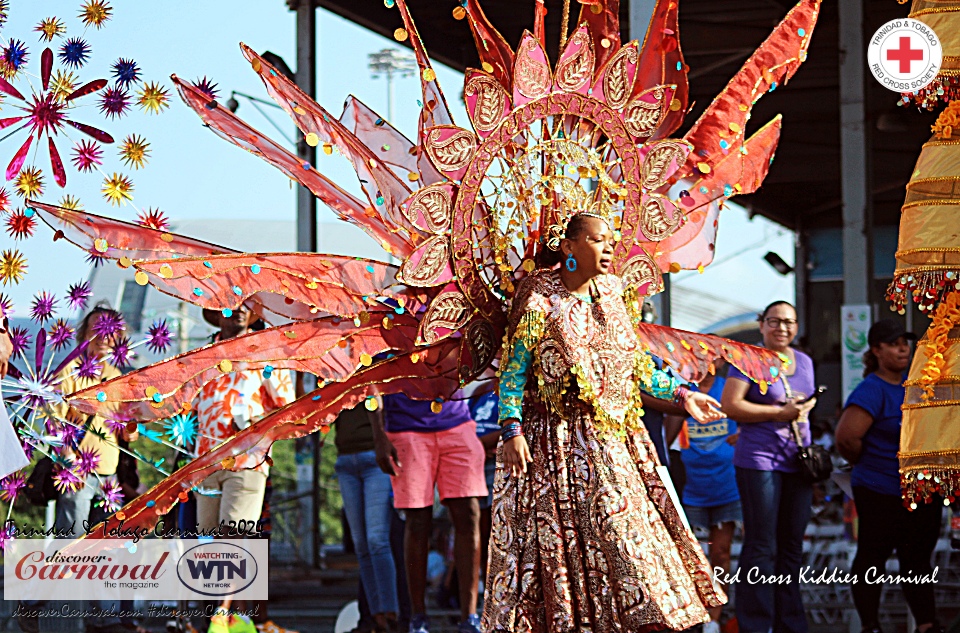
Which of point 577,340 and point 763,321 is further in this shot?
point 763,321

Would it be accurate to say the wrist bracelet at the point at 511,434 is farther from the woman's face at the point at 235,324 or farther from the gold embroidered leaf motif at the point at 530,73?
the woman's face at the point at 235,324

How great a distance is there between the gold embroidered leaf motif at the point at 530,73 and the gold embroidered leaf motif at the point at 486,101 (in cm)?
9

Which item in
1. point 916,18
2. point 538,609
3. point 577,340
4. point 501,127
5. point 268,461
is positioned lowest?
point 538,609

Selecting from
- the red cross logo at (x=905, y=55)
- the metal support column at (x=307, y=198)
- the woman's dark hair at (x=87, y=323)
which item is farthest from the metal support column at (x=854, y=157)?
the woman's dark hair at (x=87, y=323)

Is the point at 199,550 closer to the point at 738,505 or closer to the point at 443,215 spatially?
the point at 443,215

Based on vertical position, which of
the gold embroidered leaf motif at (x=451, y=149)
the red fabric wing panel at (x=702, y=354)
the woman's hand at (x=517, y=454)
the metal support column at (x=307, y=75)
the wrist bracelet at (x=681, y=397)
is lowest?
the woman's hand at (x=517, y=454)

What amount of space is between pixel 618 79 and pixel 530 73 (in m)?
0.42

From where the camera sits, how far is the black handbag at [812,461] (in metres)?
6.15

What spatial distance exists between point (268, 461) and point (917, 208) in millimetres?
3034

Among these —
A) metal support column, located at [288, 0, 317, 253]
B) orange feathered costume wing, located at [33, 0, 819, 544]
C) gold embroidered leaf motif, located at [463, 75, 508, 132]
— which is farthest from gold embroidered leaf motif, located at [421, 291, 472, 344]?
metal support column, located at [288, 0, 317, 253]

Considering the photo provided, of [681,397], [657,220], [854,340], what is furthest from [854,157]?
[681,397]

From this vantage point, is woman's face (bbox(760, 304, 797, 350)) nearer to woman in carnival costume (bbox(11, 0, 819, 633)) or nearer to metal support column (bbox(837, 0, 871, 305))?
woman in carnival costume (bbox(11, 0, 819, 633))

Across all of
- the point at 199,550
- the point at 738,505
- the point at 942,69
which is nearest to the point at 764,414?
the point at 738,505

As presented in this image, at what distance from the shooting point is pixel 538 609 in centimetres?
474
